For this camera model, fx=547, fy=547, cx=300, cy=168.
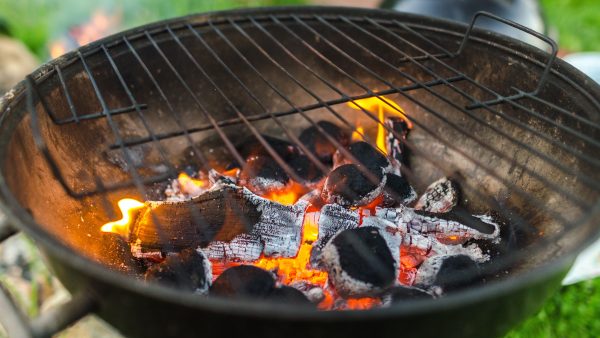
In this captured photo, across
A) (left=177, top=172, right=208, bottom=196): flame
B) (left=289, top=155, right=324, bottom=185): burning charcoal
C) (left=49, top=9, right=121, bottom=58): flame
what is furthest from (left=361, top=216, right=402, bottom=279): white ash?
(left=49, top=9, right=121, bottom=58): flame

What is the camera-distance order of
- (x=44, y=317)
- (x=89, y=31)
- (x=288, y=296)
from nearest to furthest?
(x=44, y=317) < (x=288, y=296) < (x=89, y=31)

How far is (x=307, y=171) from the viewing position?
1699 mm

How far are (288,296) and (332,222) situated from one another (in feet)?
1.11

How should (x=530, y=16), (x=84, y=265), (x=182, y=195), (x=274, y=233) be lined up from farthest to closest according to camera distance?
(x=530, y=16)
(x=182, y=195)
(x=274, y=233)
(x=84, y=265)

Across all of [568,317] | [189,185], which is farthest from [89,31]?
[568,317]

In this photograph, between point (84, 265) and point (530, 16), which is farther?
point (530, 16)

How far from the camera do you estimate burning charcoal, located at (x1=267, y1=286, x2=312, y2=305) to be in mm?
1129

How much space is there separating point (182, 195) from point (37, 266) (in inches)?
32.9

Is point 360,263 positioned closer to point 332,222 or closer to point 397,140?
point 332,222

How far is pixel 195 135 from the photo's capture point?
1857 mm

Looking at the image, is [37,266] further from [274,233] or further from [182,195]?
[274,233]

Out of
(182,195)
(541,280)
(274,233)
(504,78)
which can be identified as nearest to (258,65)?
(182,195)

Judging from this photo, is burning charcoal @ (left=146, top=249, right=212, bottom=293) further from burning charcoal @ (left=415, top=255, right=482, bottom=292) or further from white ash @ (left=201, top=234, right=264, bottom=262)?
burning charcoal @ (left=415, top=255, right=482, bottom=292)

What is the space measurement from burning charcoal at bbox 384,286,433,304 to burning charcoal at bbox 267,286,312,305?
0.17 m
